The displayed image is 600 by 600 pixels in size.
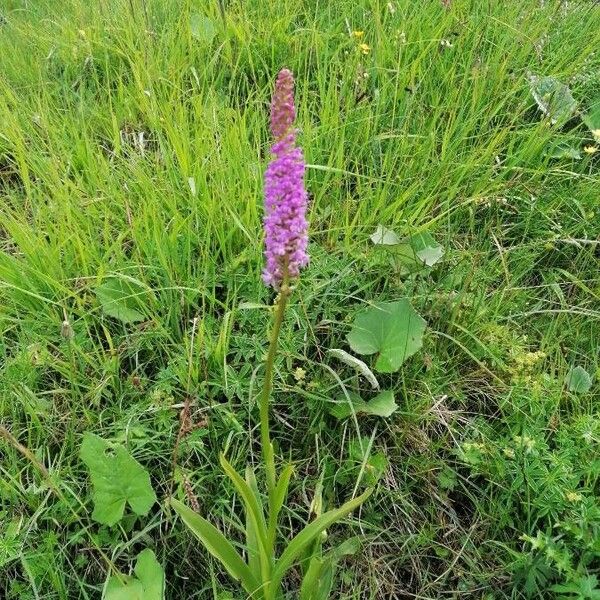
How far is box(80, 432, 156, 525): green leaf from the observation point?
5.15ft

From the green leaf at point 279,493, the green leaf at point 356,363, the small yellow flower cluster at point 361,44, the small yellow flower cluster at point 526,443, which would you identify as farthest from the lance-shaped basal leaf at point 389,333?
the small yellow flower cluster at point 361,44

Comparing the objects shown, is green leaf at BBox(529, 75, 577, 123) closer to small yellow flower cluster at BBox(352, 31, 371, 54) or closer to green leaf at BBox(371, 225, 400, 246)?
small yellow flower cluster at BBox(352, 31, 371, 54)

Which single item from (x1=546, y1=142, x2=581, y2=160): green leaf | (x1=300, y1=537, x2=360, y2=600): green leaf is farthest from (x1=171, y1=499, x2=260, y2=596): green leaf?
(x1=546, y1=142, x2=581, y2=160): green leaf

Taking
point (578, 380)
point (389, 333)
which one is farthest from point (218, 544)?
point (578, 380)

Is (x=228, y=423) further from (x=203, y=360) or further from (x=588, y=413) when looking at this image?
(x=588, y=413)

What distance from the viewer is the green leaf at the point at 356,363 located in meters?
1.76

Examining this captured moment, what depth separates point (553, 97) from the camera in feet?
8.27

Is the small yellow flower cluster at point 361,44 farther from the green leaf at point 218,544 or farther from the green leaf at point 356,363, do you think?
the green leaf at point 218,544

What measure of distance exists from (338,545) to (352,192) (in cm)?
127

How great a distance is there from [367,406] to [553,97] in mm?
1529

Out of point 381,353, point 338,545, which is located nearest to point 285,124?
point 381,353

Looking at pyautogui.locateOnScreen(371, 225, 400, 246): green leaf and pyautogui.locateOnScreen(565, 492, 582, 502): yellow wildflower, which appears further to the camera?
pyautogui.locateOnScreen(371, 225, 400, 246): green leaf

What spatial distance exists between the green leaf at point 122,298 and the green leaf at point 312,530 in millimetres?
855

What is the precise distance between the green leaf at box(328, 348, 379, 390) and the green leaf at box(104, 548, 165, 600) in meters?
0.69
